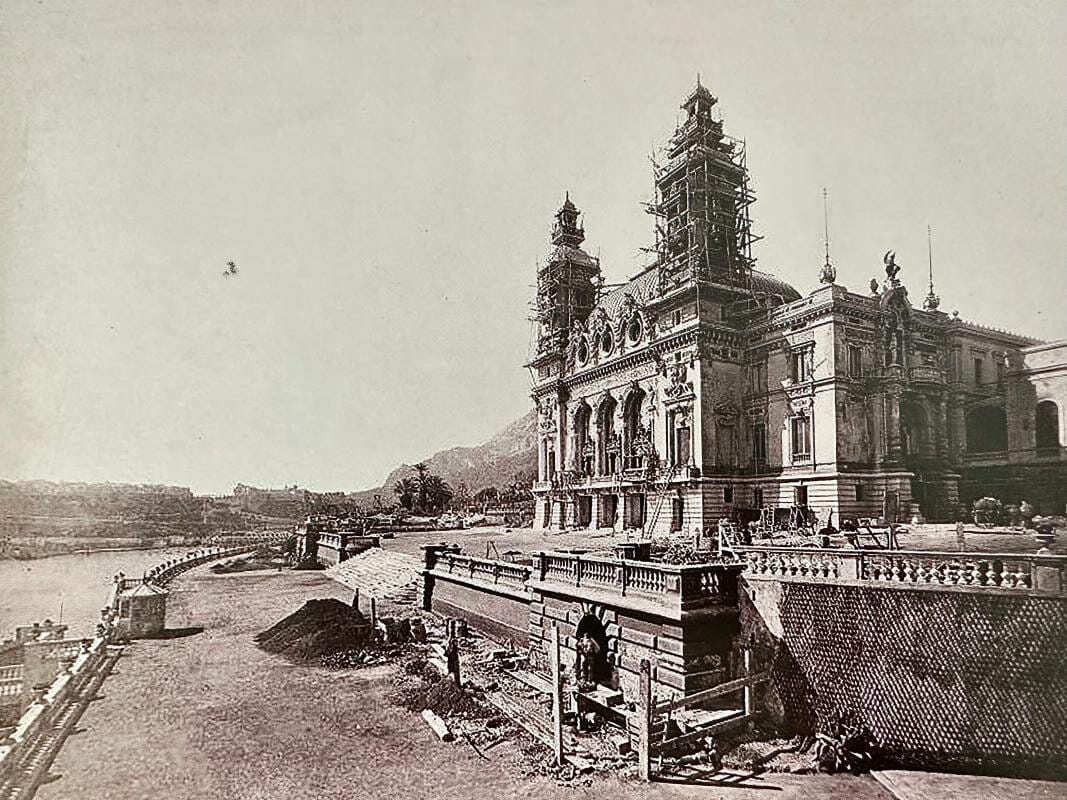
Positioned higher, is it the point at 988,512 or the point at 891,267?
the point at 891,267

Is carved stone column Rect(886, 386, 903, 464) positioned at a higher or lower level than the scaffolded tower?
lower

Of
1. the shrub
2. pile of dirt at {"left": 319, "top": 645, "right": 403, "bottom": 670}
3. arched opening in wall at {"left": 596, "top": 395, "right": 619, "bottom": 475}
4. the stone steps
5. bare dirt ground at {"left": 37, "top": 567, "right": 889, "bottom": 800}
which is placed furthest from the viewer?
arched opening in wall at {"left": 596, "top": 395, "right": 619, "bottom": 475}

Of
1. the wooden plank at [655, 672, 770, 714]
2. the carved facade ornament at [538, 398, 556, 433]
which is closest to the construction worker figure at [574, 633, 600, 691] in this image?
the wooden plank at [655, 672, 770, 714]

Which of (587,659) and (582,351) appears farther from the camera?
(582,351)

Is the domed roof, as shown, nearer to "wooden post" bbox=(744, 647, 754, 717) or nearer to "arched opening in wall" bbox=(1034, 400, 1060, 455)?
"arched opening in wall" bbox=(1034, 400, 1060, 455)

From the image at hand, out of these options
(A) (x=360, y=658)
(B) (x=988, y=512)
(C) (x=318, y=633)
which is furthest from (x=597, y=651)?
(B) (x=988, y=512)

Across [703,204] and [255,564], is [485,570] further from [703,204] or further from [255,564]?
[255,564]

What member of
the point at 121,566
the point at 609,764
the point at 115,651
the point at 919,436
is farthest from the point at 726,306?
the point at 121,566
